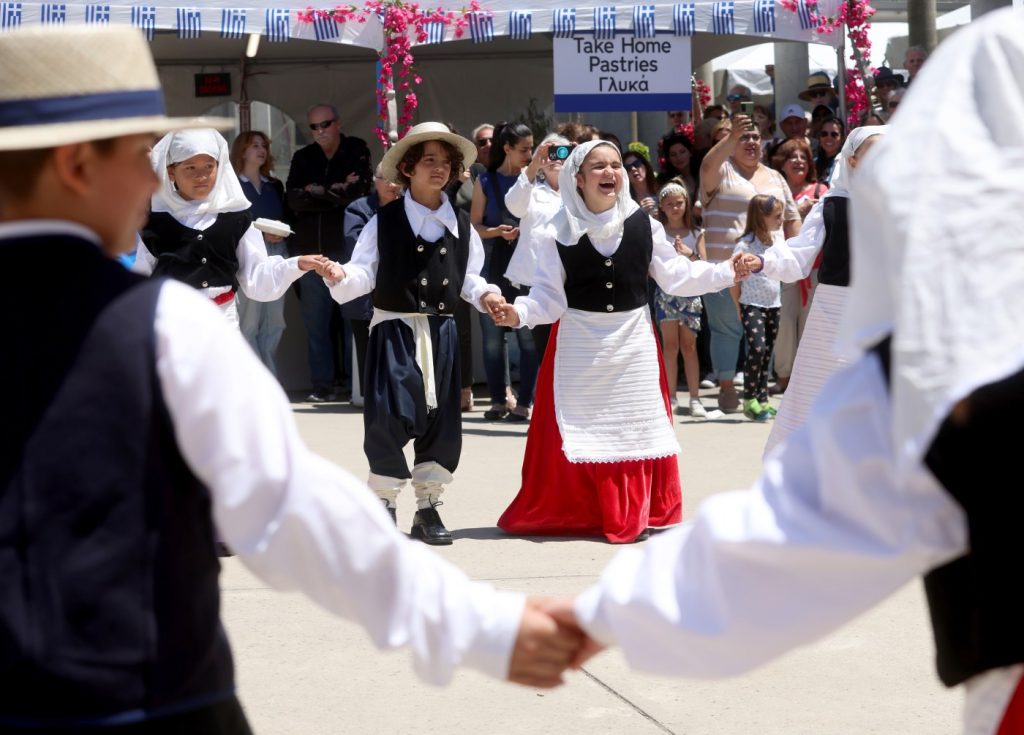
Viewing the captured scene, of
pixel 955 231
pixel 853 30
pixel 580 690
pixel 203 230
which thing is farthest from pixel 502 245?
pixel 955 231

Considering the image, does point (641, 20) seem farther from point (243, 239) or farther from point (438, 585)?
point (438, 585)

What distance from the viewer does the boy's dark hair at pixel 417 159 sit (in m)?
6.64

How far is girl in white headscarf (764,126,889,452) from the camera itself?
6613mm

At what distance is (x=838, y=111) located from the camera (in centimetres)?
1232

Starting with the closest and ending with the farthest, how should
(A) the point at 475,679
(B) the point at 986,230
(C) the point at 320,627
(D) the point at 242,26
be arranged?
1. (B) the point at 986,230
2. (A) the point at 475,679
3. (C) the point at 320,627
4. (D) the point at 242,26

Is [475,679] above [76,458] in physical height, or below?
below

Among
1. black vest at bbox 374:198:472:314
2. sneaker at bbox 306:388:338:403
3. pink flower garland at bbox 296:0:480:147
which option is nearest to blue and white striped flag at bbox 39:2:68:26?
pink flower garland at bbox 296:0:480:147

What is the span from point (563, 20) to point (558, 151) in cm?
185

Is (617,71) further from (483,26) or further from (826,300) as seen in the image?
(826,300)

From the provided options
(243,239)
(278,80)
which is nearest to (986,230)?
(243,239)

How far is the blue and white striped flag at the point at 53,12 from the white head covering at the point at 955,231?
9.00 metres

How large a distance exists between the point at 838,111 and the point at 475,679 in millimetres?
8677

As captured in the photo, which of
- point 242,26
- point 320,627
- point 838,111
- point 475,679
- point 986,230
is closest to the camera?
point 986,230

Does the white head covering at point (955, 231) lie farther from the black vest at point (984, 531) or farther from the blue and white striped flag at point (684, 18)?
the blue and white striped flag at point (684, 18)
